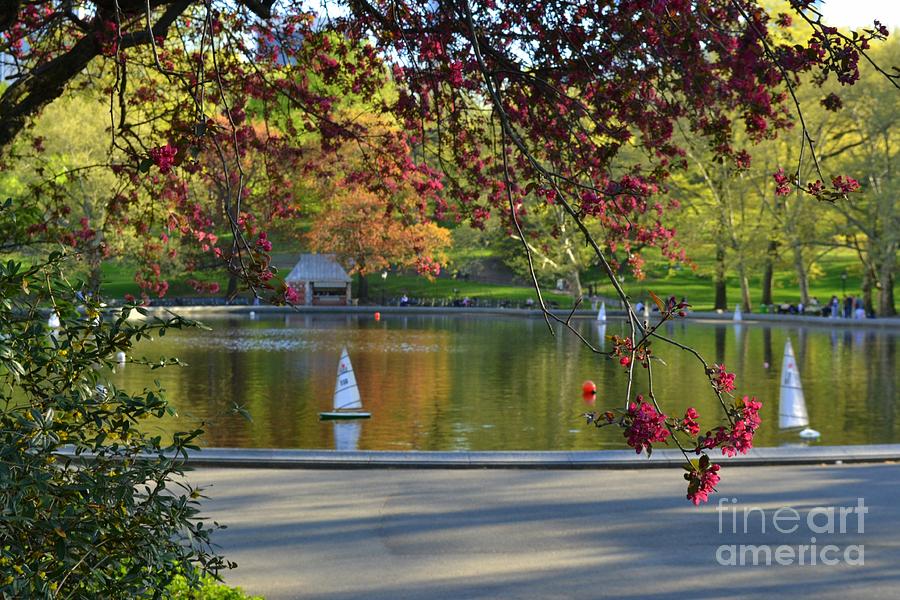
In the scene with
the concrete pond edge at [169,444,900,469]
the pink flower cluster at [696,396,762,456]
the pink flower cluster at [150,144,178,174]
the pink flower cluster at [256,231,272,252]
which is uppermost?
the pink flower cluster at [150,144,178,174]

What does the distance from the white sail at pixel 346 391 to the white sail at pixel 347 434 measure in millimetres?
638

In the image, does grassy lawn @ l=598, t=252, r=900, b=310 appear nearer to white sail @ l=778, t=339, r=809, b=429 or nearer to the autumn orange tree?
the autumn orange tree

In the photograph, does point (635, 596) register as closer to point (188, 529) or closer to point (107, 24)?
point (188, 529)

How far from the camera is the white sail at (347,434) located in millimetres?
16812

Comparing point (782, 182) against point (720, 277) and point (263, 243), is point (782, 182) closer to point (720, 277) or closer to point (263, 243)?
point (263, 243)

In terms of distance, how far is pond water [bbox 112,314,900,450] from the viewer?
18016mm

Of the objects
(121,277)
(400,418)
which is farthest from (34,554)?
(121,277)

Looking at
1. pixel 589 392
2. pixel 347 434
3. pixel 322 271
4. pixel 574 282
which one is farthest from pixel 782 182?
pixel 322 271

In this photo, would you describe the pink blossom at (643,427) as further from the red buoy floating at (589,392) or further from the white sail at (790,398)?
the red buoy floating at (589,392)

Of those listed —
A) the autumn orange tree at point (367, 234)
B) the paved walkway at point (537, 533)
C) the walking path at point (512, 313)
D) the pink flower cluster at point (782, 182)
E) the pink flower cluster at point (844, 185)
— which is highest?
the autumn orange tree at point (367, 234)

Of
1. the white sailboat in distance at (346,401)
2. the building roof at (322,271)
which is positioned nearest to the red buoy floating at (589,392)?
the white sailboat in distance at (346,401)

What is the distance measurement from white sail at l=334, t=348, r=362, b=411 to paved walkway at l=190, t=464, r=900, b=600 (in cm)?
663

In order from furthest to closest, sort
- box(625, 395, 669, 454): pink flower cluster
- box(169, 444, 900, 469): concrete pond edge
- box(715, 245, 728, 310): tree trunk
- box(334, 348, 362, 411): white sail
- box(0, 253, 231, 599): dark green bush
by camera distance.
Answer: box(715, 245, 728, 310): tree trunk
box(334, 348, 362, 411): white sail
box(169, 444, 900, 469): concrete pond edge
box(625, 395, 669, 454): pink flower cluster
box(0, 253, 231, 599): dark green bush

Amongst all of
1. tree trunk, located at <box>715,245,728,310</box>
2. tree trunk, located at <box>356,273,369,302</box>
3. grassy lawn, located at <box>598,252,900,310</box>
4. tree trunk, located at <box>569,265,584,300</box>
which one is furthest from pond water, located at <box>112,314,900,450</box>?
Result: grassy lawn, located at <box>598,252,900,310</box>
